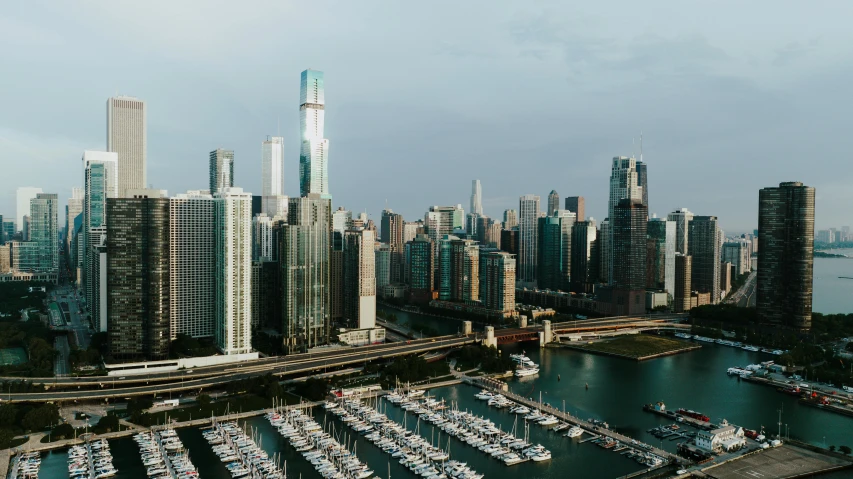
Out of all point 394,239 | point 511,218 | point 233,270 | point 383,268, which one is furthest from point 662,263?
point 511,218

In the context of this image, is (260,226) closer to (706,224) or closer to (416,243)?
(416,243)

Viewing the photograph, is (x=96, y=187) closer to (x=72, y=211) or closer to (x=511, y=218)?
(x=72, y=211)

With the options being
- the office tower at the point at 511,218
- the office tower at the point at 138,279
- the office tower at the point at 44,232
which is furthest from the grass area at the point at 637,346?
the office tower at the point at 511,218

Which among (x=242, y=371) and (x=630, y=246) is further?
(x=630, y=246)

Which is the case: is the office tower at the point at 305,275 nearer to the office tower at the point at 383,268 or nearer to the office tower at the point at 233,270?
the office tower at the point at 233,270

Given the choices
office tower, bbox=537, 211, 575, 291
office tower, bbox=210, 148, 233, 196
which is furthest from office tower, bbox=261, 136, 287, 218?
office tower, bbox=537, 211, 575, 291

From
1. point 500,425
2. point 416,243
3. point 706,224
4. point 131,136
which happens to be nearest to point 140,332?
point 500,425
